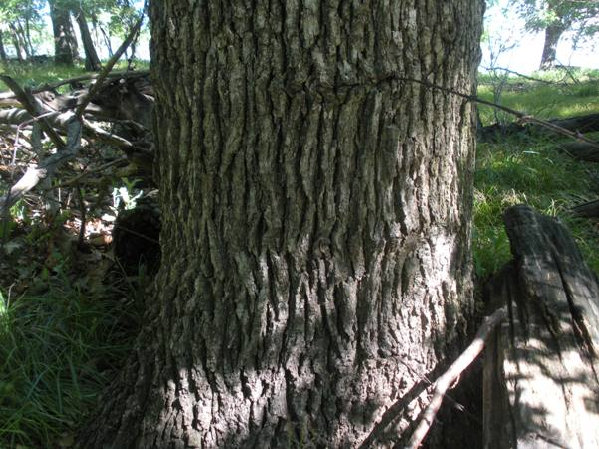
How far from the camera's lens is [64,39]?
1836 cm

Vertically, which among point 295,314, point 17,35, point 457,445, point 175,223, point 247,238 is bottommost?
point 457,445

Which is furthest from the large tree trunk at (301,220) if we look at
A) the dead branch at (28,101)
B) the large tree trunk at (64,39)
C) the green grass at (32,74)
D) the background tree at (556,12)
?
the large tree trunk at (64,39)

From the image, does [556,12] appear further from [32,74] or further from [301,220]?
[32,74]

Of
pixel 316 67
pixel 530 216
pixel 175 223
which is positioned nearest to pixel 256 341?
pixel 175 223

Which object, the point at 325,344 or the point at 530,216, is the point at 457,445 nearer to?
the point at 325,344

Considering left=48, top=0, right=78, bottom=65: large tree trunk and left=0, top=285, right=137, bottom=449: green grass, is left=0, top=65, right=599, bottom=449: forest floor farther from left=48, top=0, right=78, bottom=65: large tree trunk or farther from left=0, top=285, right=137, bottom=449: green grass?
left=48, top=0, right=78, bottom=65: large tree trunk

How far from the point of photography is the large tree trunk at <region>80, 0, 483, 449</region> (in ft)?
5.35

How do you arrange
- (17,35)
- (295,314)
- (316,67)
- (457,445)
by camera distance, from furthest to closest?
1. (17,35)
2. (457,445)
3. (295,314)
4. (316,67)

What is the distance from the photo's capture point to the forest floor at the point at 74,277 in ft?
7.45

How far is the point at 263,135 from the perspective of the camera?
1.69 m

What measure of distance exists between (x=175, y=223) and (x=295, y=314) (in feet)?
1.87

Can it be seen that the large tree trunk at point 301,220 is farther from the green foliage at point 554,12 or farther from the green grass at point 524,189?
the green foliage at point 554,12

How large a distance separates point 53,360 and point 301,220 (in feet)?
4.98

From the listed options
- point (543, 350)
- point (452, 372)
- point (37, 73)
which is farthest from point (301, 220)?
point (37, 73)
